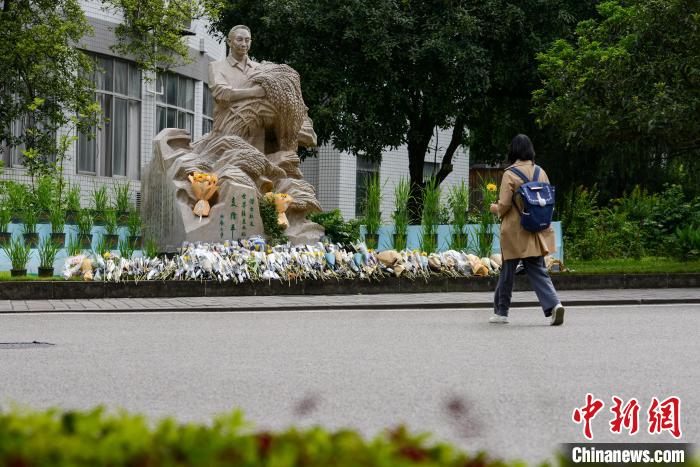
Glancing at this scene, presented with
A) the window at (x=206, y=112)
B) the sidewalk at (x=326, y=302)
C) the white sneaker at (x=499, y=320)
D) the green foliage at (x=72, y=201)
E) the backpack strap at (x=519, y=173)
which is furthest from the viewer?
the window at (x=206, y=112)

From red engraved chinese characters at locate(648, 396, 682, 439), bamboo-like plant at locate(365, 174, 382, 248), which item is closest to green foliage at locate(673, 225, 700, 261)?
bamboo-like plant at locate(365, 174, 382, 248)

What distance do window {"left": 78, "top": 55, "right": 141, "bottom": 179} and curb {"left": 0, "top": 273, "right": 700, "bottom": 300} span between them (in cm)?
1680

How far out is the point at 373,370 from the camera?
27.1 feet

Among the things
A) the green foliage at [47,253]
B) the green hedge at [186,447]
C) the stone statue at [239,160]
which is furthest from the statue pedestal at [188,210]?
the green hedge at [186,447]

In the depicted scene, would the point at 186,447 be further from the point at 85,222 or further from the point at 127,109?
the point at 127,109

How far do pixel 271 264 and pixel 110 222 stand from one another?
12.1 ft

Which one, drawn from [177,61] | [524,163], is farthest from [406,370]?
[177,61]

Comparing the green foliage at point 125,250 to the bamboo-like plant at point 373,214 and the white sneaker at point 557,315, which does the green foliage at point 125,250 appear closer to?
the bamboo-like plant at point 373,214

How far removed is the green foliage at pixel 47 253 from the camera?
57.4ft

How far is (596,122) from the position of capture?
67.4 ft

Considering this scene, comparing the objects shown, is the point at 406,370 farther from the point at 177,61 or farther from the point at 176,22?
the point at 177,61

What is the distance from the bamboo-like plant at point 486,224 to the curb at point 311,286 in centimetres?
138

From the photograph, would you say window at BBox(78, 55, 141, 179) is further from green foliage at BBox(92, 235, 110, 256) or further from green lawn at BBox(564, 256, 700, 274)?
green lawn at BBox(564, 256, 700, 274)

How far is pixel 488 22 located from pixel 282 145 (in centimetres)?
1007
